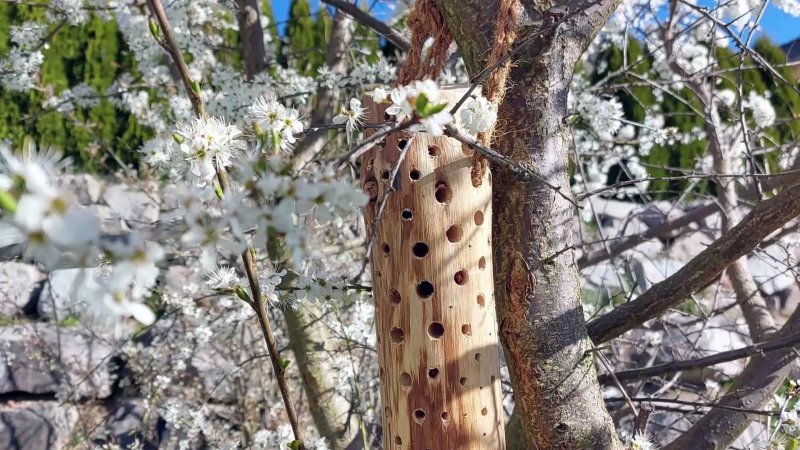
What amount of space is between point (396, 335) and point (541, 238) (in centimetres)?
33

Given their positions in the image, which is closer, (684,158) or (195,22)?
(195,22)

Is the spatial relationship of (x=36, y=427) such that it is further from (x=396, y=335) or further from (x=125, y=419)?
(x=396, y=335)

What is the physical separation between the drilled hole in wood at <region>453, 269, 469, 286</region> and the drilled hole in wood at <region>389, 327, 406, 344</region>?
12 cm

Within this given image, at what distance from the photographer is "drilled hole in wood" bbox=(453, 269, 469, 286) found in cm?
105

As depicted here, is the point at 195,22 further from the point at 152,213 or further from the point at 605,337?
the point at 152,213

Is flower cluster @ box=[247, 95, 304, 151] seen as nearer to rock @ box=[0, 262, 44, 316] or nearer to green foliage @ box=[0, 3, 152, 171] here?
rock @ box=[0, 262, 44, 316]

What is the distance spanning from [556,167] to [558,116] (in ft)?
0.31

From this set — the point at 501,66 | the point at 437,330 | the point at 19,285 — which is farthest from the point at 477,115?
the point at 19,285

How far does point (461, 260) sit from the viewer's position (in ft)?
3.44

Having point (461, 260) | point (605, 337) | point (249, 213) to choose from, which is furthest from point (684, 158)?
point (249, 213)

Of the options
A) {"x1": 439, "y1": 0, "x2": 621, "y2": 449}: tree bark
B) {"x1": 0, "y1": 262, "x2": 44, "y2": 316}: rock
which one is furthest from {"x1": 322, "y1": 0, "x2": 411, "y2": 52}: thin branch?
{"x1": 0, "y1": 262, "x2": 44, "y2": 316}: rock

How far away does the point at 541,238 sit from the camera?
1.18 meters

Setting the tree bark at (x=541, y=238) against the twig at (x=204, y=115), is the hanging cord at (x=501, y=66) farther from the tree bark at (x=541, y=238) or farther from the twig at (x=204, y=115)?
the twig at (x=204, y=115)

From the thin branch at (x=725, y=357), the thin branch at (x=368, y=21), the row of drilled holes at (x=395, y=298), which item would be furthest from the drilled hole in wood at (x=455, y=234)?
the thin branch at (x=368, y=21)
